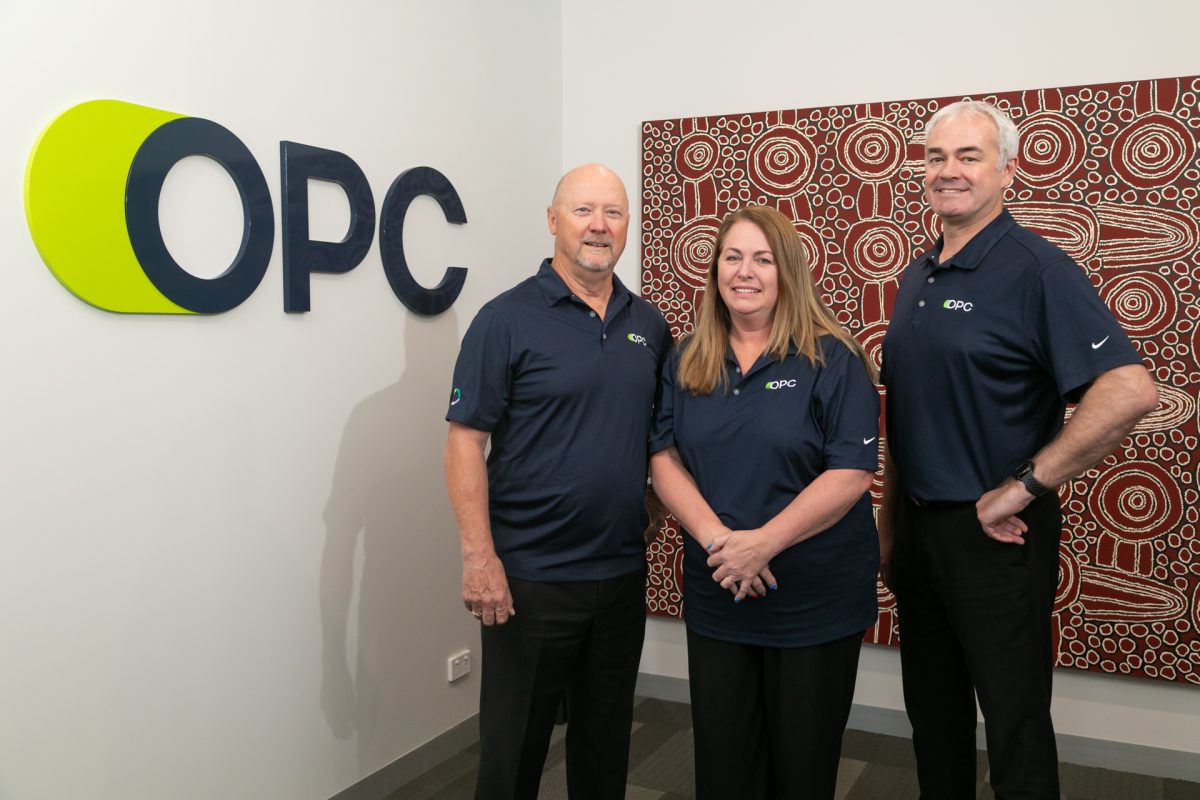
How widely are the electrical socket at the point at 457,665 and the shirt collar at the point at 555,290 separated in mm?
1573

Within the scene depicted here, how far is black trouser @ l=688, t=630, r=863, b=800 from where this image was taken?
2.09 m

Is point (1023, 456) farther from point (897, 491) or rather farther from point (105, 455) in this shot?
point (105, 455)

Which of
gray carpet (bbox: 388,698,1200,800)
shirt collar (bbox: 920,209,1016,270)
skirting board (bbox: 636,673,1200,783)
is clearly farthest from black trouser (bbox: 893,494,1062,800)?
skirting board (bbox: 636,673,1200,783)

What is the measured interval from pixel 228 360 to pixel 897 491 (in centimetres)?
166

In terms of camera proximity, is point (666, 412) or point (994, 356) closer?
point (994, 356)

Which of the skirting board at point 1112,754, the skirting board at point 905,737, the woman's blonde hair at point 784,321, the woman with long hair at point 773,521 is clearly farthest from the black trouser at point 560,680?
the skirting board at point 1112,754

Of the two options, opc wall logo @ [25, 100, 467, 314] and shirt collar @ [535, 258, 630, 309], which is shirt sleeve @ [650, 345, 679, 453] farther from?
Result: opc wall logo @ [25, 100, 467, 314]

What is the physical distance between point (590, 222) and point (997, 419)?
100cm

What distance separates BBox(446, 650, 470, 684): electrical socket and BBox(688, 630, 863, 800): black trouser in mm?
1418

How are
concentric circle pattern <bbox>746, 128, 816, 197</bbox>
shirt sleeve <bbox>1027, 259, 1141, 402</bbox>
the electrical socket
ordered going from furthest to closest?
concentric circle pattern <bbox>746, 128, 816, 197</bbox>, the electrical socket, shirt sleeve <bbox>1027, 259, 1141, 402</bbox>

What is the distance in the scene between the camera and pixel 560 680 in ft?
7.87

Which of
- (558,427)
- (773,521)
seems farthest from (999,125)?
(558,427)

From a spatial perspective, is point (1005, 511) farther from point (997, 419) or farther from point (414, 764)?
point (414, 764)

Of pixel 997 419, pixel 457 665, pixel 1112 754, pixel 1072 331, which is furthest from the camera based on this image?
pixel 457 665
